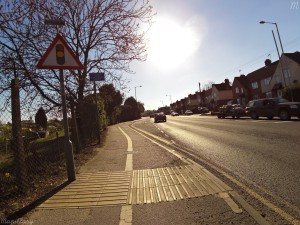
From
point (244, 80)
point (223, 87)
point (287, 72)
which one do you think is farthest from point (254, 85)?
point (223, 87)

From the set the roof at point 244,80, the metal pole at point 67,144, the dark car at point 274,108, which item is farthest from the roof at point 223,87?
the metal pole at point 67,144

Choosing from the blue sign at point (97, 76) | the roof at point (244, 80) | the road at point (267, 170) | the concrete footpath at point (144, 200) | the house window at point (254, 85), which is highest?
the roof at point (244, 80)

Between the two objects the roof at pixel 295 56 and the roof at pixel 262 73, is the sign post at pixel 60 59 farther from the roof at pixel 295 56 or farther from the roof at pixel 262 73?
the roof at pixel 262 73

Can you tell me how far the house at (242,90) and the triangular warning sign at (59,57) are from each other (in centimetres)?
6474

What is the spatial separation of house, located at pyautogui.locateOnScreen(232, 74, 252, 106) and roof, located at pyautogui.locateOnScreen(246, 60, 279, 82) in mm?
2629

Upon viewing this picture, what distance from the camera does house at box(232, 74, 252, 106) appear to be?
68438mm

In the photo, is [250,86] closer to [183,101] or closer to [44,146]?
[44,146]

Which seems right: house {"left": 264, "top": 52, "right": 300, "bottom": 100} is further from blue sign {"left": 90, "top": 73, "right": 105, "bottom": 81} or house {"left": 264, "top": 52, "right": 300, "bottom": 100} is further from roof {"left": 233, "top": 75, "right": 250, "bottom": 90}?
blue sign {"left": 90, "top": 73, "right": 105, "bottom": 81}

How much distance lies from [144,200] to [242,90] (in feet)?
224

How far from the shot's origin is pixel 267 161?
8.48 metres

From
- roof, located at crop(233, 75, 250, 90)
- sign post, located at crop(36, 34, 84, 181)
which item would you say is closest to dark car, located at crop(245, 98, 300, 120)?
sign post, located at crop(36, 34, 84, 181)

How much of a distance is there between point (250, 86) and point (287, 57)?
18.6 m

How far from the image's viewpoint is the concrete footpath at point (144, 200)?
15.3 ft

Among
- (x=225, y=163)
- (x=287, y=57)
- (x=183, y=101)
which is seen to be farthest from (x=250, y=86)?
(x=183, y=101)
